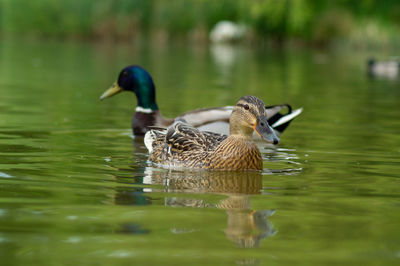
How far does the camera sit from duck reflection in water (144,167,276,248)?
14.5 feet

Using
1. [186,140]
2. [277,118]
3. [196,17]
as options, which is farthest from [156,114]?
[196,17]

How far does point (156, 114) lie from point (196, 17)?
2963cm

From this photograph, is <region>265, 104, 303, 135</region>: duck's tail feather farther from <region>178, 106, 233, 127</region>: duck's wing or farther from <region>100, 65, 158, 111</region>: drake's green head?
<region>100, 65, 158, 111</region>: drake's green head

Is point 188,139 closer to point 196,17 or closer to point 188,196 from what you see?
point 188,196

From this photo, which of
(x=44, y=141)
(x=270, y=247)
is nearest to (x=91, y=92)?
(x=44, y=141)

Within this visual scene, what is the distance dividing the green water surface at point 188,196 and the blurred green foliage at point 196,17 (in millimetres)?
23236

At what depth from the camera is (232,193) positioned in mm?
5738

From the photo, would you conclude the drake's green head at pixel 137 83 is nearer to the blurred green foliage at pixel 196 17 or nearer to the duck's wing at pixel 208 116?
the duck's wing at pixel 208 116

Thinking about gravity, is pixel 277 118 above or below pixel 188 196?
above

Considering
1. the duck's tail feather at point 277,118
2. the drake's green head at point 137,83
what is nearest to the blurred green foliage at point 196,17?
the drake's green head at point 137,83

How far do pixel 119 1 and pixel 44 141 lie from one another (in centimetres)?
3067

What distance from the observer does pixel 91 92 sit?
15.5m

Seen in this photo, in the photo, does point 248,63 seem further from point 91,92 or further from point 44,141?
point 44,141

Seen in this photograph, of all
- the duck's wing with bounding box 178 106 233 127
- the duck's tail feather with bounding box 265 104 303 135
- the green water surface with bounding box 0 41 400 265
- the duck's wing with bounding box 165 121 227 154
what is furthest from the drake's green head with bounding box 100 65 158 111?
the duck's wing with bounding box 165 121 227 154
